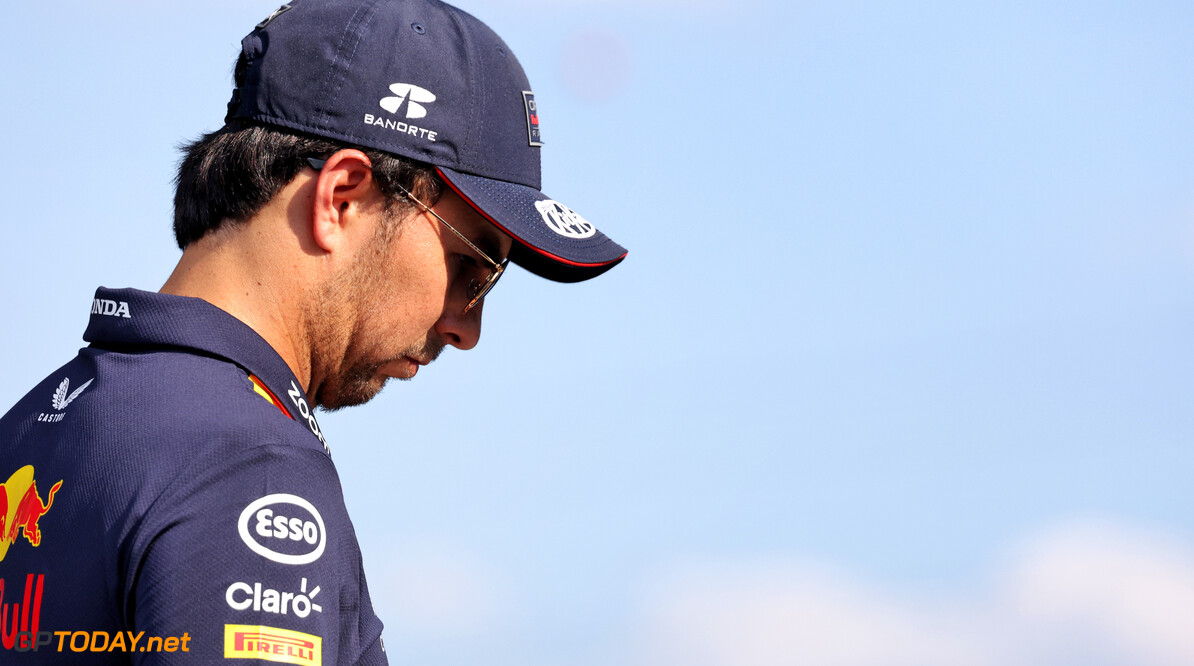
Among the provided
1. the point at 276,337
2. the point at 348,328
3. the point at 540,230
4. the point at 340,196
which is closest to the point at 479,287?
the point at 540,230

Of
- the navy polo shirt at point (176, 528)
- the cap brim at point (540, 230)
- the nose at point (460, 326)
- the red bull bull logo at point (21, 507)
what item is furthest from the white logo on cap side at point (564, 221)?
the red bull bull logo at point (21, 507)

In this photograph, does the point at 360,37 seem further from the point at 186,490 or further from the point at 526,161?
the point at 186,490

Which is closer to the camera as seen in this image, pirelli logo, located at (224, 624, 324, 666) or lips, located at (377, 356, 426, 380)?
pirelli logo, located at (224, 624, 324, 666)

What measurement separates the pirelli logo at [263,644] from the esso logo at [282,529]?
5.3 inches

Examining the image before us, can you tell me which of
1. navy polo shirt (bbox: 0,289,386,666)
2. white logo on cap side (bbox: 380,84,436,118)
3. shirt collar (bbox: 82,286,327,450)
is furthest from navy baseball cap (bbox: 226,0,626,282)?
navy polo shirt (bbox: 0,289,386,666)

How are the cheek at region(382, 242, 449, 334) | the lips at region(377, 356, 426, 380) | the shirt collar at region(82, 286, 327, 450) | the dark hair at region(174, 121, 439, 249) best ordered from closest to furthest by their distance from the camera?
1. the shirt collar at region(82, 286, 327, 450)
2. the dark hair at region(174, 121, 439, 249)
3. the cheek at region(382, 242, 449, 334)
4. the lips at region(377, 356, 426, 380)

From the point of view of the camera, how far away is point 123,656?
226cm

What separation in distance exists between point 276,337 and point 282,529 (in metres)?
0.76

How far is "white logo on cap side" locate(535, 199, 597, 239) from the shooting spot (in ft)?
11.0

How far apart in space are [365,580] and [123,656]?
544mm

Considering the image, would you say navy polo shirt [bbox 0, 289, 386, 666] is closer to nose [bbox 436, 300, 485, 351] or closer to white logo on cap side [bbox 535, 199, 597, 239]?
nose [bbox 436, 300, 485, 351]

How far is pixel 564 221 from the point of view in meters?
3.43

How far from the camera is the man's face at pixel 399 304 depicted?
3043mm

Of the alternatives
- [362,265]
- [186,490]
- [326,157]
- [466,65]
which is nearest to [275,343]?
[362,265]
